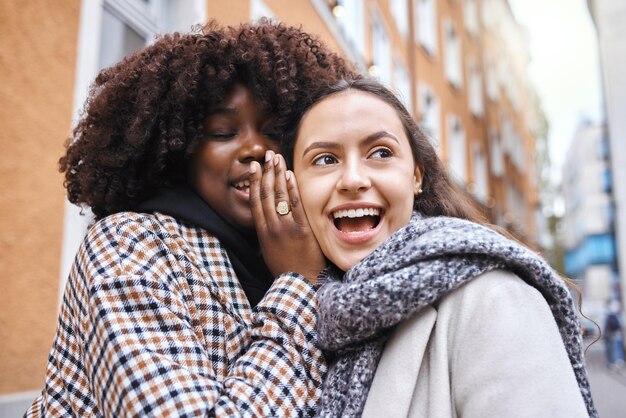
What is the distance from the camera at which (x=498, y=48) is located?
86.0 feet

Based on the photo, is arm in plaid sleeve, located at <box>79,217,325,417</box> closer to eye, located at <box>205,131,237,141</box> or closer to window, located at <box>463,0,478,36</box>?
eye, located at <box>205,131,237,141</box>

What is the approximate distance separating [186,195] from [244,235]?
0.78 ft

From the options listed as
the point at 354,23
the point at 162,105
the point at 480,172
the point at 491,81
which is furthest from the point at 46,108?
the point at 491,81

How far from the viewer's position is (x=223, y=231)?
1.88 meters

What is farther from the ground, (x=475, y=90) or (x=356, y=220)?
(x=475, y=90)

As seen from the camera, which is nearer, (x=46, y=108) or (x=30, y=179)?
(x=30, y=179)

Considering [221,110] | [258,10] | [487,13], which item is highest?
[487,13]

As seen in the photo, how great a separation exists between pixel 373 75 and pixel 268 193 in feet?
3.32

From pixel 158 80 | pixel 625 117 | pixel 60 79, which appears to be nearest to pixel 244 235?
pixel 158 80

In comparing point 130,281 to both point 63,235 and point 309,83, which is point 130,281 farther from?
point 63,235

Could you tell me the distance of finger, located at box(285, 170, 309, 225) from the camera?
1.78m

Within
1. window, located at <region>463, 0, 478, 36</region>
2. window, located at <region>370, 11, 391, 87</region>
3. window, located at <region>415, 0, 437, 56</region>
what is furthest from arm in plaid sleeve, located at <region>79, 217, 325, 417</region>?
window, located at <region>463, 0, 478, 36</region>

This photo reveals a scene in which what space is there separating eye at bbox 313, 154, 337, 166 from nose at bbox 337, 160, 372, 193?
59 millimetres

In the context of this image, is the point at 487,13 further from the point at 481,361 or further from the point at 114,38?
the point at 481,361
